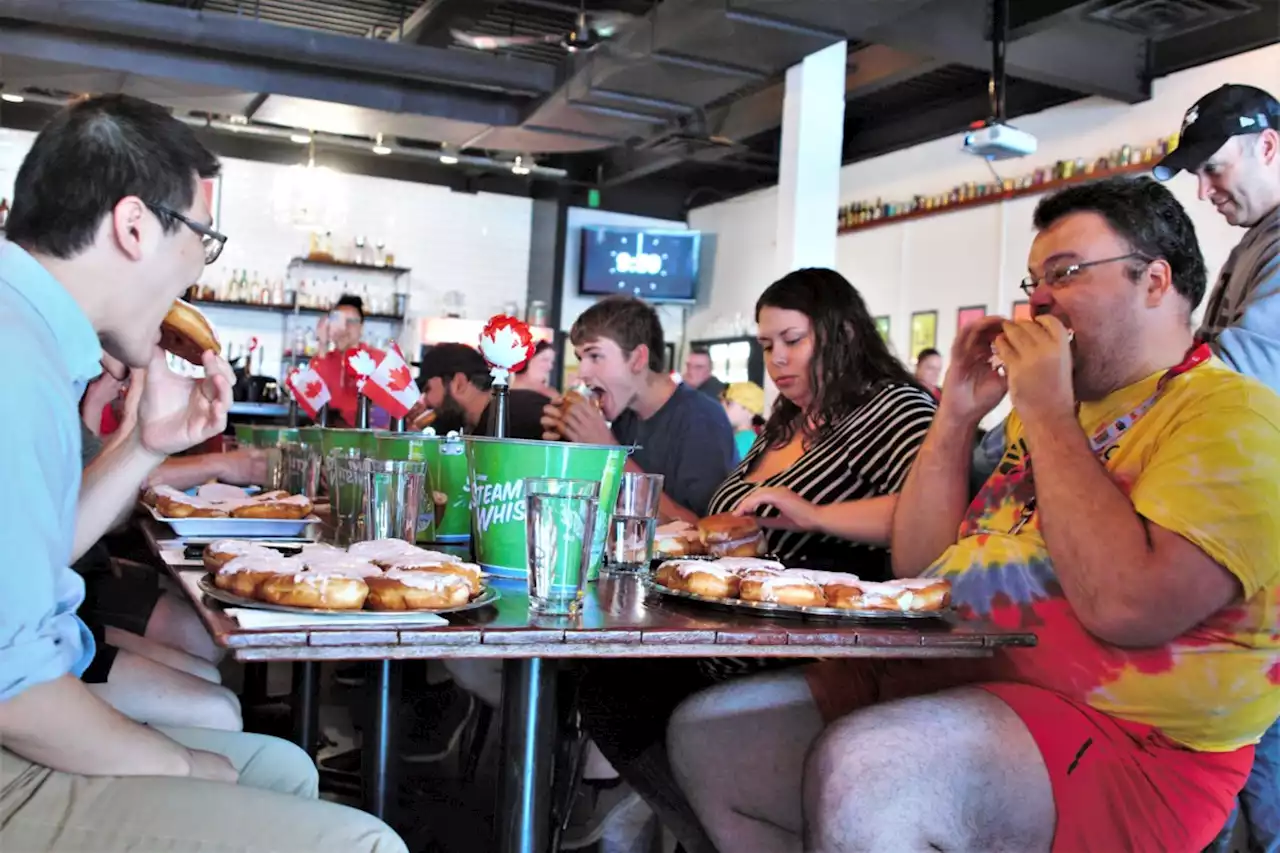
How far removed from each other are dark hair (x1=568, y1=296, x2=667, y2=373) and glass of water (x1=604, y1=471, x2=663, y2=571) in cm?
164

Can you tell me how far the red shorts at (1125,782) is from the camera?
133cm

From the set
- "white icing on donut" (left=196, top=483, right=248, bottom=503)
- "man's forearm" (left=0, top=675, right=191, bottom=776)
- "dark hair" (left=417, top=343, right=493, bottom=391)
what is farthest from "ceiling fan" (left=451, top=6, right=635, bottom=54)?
"man's forearm" (left=0, top=675, right=191, bottom=776)

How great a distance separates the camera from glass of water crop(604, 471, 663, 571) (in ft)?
5.28

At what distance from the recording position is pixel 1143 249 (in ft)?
5.32

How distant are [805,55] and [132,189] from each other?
5563mm

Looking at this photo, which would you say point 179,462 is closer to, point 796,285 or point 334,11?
point 796,285

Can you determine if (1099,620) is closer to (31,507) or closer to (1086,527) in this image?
(1086,527)

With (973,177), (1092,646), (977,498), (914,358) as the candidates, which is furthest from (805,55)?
(1092,646)

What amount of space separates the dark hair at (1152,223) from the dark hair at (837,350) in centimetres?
75

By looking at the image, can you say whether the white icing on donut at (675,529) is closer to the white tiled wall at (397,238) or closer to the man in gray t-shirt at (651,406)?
the man in gray t-shirt at (651,406)

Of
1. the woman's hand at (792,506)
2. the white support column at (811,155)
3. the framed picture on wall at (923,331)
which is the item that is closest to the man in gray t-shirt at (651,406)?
the woman's hand at (792,506)

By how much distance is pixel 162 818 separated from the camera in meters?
1.07

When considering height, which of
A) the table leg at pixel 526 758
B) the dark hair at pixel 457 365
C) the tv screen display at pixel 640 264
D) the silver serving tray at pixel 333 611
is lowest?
the table leg at pixel 526 758

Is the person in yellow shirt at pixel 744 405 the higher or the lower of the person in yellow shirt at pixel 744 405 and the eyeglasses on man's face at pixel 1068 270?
the lower
